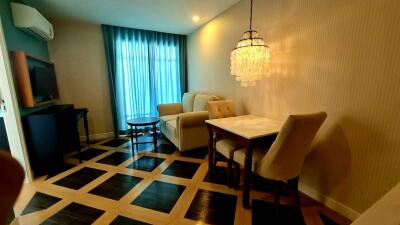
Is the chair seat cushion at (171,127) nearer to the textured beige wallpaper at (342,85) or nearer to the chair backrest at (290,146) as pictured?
the textured beige wallpaper at (342,85)

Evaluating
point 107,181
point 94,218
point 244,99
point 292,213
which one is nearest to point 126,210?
point 94,218

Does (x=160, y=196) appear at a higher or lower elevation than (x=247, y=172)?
lower

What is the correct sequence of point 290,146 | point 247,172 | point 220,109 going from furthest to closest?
point 220,109 < point 247,172 < point 290,146

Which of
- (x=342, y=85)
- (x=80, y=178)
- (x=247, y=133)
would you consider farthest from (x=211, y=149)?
(x=80, y=178)

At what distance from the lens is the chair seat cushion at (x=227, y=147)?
195 centimetres

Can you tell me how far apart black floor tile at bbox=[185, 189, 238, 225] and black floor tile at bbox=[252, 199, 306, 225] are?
0.21 metres

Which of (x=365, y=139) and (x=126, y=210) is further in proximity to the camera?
(x=126, y=210)

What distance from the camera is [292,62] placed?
1999 millimetres

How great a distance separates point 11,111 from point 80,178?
111 cm

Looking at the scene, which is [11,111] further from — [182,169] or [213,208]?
[213,208]

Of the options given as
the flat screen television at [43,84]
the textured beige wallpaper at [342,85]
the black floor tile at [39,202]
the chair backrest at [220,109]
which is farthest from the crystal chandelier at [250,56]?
the flat screen television at [43,84]

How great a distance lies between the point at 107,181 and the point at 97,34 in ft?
9.65

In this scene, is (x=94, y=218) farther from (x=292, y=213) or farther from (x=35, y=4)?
(x=35, y=4)

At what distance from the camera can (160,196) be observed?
6.45ft
